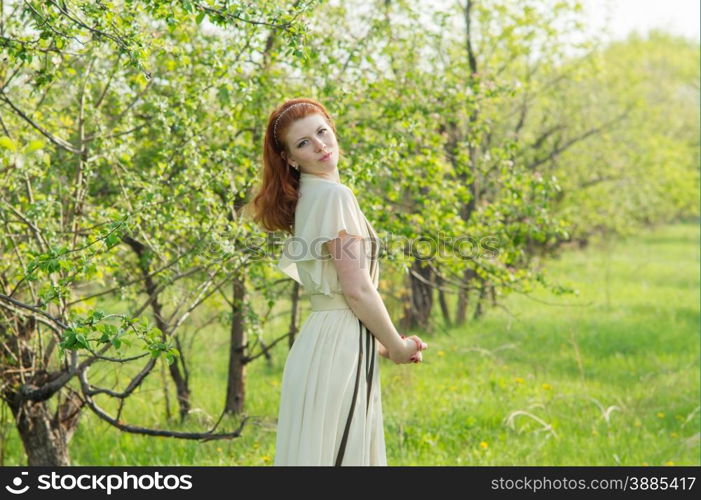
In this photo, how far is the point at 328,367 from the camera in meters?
3.17

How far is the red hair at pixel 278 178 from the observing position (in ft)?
11.1

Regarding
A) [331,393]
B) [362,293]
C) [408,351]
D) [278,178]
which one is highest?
[278,178]

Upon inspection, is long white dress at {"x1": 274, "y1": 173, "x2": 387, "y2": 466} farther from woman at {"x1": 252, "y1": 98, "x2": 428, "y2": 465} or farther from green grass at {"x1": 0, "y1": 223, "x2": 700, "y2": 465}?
green grass at {"x1": 0, "y1": 223, "x2": 700, "y2": 465}

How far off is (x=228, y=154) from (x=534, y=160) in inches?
380

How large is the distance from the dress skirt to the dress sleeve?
117 millimetres

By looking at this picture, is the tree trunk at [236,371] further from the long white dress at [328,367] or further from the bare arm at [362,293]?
the bare arm at [362,293]

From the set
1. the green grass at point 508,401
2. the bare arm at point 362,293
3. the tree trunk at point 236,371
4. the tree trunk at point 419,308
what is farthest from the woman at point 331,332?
the tree trunk at point 419,308

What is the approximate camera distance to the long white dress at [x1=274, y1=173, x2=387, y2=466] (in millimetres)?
3162

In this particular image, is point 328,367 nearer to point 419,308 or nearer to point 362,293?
point 362,293

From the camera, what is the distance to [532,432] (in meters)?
6.68

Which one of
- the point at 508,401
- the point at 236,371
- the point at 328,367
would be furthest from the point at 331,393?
the point at 508,401

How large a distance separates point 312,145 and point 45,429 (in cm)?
305

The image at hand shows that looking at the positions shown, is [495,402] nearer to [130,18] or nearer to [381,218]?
[381,218]
